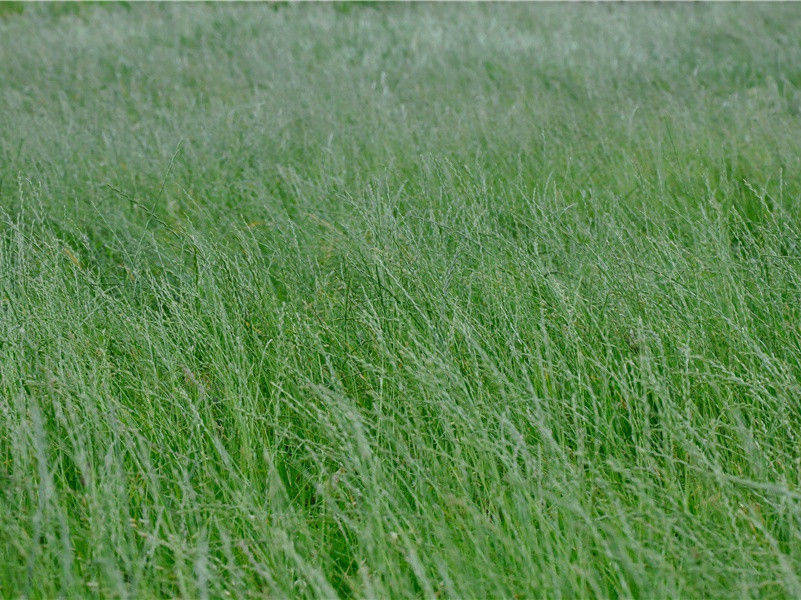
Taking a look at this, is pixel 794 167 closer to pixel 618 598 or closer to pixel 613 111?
pixel 613 111

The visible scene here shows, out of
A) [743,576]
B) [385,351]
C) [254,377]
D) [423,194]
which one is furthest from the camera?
[423,194]

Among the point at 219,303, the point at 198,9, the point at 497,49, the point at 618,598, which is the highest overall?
the point at 198,9

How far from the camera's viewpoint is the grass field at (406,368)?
1407 mm

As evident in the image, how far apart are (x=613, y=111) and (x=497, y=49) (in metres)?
3.09

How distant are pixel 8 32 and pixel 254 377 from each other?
812cm

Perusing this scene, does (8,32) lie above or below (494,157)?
above

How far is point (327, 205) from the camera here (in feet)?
10.3

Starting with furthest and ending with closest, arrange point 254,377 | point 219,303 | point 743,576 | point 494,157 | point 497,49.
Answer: point 497,49 < point 494,157 < point 219,303 < point 254,377 < point 743,576

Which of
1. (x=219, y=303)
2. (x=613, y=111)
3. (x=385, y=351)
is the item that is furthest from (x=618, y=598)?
(x=613, y=111)

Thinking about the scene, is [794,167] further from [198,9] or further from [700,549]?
[198,9]

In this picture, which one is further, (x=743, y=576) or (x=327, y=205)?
(x=327, y=205)

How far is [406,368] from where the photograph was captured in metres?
1.83

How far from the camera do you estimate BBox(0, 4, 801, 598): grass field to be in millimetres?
1407

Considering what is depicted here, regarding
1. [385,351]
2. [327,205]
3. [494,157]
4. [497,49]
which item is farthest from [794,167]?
[497,49]
